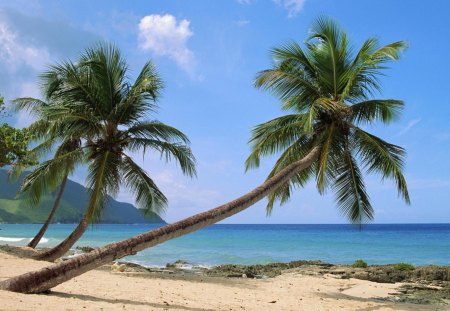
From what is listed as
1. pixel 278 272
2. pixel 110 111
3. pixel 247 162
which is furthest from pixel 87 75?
pixel 278 272

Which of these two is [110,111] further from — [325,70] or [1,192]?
[1,192]

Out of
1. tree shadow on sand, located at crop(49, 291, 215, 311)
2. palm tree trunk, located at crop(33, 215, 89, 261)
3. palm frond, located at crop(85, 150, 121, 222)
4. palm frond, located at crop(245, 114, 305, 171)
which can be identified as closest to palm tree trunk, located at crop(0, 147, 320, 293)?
tree shadow on sand, located at crop(49, 291, 215, 311)

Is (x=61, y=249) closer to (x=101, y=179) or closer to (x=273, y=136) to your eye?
(x=101, y=179)

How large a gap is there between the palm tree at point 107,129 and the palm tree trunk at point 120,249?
4868mm

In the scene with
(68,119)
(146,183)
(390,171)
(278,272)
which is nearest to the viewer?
(390,171)

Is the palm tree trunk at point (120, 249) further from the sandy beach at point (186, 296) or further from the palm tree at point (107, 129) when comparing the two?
the palm tree at point (107, 129)

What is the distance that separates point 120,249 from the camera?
8734 mm

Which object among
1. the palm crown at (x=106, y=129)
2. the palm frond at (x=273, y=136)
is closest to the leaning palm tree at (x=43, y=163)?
the palm crown at (x=106, y=129)

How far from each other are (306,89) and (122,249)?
7016 millimetres

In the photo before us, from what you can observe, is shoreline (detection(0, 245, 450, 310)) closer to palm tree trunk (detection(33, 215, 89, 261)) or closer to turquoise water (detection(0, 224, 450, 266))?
palm tree trunk (detection(33, 215, 89, 261))

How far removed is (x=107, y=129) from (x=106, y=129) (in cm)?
3

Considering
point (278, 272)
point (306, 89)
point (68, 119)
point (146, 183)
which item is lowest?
point (278, 272)

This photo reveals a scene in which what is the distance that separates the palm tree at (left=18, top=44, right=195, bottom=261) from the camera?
14000 millimetres

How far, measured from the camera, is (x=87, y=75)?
14.3 metres
